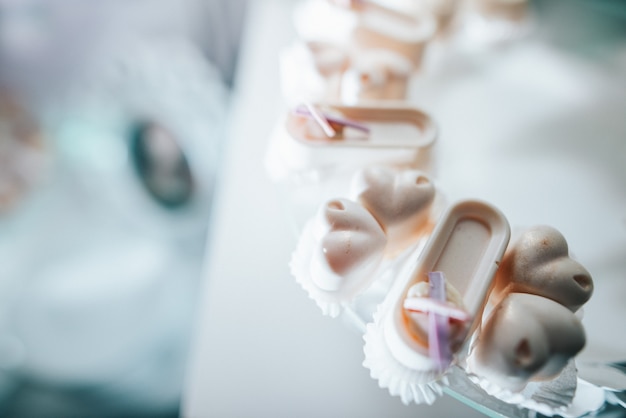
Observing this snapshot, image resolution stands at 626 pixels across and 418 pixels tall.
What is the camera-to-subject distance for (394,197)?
1.59 ft

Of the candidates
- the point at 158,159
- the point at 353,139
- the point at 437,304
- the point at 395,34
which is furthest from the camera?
the point at 158,159

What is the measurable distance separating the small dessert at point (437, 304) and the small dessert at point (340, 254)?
4 centimetres

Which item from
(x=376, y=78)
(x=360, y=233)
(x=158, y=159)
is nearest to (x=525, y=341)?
(x=360, y=233)

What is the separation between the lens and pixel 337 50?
622mm

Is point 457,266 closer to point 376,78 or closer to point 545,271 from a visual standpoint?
point 545,271

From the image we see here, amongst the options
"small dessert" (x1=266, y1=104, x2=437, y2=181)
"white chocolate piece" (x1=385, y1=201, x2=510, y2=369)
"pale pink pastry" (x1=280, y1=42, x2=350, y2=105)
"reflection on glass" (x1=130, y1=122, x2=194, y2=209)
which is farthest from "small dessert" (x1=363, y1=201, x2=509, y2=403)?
"reflection on glass" (x1=130, y1=122, x2=194, y2=209)

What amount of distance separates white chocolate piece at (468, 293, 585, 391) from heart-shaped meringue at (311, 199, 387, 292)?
11cm

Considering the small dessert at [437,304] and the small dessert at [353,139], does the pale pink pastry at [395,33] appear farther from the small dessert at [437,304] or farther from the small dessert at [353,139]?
the small dessert at [437,304]

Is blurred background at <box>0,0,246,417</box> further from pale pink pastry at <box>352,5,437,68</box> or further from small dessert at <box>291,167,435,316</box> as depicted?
small dessert at <box>291,167,435,316</box>

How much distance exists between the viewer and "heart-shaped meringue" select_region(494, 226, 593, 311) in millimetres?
439

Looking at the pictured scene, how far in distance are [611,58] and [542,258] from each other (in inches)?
19.8

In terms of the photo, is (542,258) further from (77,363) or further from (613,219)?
(77,363)

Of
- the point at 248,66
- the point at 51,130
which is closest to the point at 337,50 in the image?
the point at 248,66

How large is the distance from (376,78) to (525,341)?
32 centimetres
